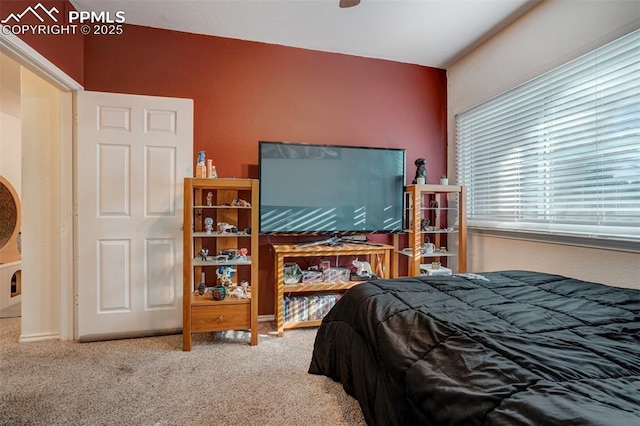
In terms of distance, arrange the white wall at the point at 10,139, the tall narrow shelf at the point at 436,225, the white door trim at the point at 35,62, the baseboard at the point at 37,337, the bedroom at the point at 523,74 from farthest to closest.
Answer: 1. the white wall at the point at 10,139
2. the tall narrow shelf at the point at 436,225
3. the baseboard at the point at 37,337
4. the bedroom at the point at 523,74
5. the white door trim at the point at 35,62

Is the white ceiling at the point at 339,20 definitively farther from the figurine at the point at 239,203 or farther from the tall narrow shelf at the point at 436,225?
the figurine at the point at 239,203

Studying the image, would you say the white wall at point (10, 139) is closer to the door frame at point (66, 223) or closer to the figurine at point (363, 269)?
the door frame at point (66, 223)

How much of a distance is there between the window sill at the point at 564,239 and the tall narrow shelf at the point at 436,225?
0.27 metres

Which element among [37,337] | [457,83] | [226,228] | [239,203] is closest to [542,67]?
[457,83]

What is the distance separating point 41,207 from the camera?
2562mm

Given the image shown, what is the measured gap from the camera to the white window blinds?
1.83 m

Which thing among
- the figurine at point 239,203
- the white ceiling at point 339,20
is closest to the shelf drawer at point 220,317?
the figurine at point 239,203

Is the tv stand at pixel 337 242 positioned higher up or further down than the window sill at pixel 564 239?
further down

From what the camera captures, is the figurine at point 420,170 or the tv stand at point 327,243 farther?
the figurine at point 420,170

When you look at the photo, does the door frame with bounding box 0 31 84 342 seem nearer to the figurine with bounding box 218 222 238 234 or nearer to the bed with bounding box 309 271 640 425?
the figurine with bounding box 218 222 238 234

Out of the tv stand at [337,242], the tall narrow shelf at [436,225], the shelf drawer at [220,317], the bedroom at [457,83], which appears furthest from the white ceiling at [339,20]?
the shelf drawer at [220,317]

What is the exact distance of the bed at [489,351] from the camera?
0.72 meters

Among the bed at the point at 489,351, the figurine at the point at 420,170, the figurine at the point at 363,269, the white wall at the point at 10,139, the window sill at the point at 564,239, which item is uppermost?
the white wall at the point at 10,139

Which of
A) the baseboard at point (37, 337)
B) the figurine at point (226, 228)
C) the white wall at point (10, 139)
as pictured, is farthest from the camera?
the white wall at point (10, 139)
